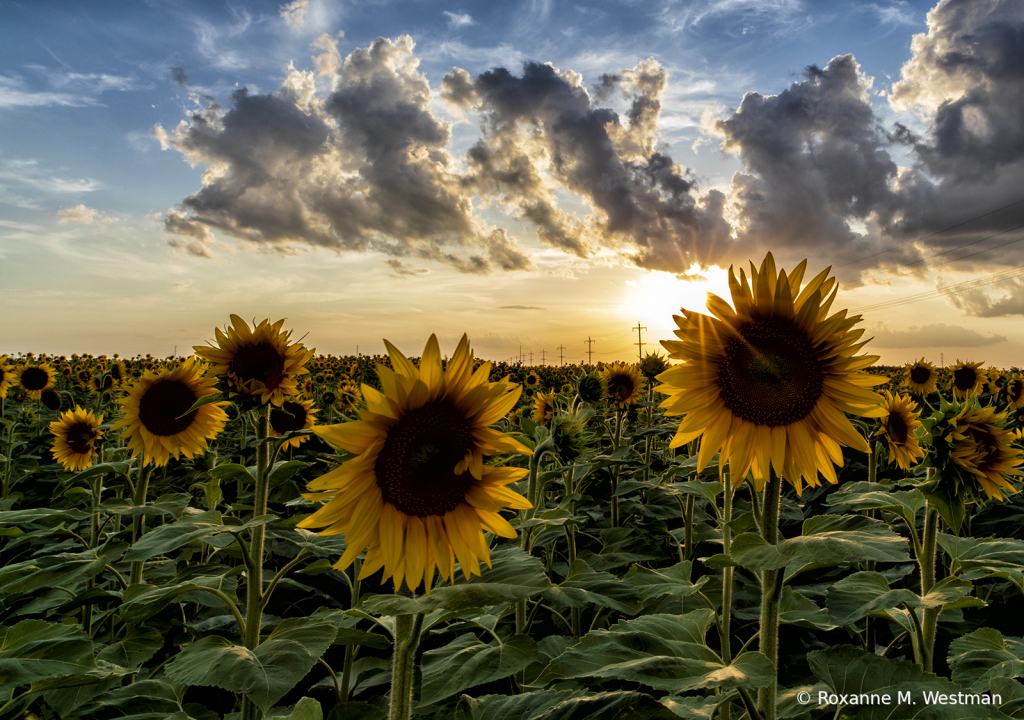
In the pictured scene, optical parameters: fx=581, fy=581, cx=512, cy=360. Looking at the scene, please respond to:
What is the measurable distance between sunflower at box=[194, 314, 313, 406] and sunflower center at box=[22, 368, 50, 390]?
10766mm

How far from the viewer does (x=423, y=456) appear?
6.83 ft

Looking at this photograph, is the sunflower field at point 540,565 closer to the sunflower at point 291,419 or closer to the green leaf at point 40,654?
the green leaf at point 40,654

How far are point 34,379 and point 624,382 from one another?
36.7 ft

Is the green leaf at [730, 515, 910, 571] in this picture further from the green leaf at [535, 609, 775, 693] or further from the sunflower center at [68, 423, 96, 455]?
the sunflower center at [68, 423, 96, 455]

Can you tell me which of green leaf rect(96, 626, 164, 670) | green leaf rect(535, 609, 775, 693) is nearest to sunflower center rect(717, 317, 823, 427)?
green leaf rect(535, 609, 775, 693)

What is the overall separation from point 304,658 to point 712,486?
239 centimetres

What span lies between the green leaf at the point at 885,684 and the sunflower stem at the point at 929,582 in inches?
16.8

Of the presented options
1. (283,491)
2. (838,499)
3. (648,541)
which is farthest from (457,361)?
(283,491)

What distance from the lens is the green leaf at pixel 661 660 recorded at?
5.64 ft

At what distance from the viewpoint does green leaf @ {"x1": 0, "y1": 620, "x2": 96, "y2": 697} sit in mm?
2168

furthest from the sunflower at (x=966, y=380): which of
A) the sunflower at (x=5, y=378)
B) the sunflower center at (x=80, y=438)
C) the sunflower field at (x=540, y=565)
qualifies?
the sunflower at (x=5, y=378)

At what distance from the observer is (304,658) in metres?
2.11

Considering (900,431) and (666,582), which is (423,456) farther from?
(900,431)

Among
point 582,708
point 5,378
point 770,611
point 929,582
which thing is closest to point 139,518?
point 582,708
